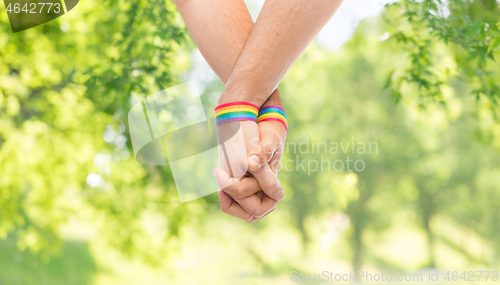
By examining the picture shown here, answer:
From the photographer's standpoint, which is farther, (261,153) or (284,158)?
(284,158)

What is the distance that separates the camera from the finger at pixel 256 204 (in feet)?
3.42

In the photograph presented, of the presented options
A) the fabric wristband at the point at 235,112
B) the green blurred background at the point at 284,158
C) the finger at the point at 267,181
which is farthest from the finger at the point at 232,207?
the green blurred background at the point at 284,158

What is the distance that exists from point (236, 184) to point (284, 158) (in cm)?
622

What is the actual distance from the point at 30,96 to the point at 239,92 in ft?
15.0

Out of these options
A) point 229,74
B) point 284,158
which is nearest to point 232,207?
point 229,74

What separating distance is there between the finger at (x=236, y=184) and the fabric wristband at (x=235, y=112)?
5.9 inches

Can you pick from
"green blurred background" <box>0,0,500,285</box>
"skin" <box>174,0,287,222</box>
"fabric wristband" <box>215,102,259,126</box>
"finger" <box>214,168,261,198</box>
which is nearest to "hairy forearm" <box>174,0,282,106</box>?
"skin" <box>174,0,287,222</box>

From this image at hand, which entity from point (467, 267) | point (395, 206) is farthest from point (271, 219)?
point (467, 267)

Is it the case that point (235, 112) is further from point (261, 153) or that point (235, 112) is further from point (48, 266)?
point (48, 266)

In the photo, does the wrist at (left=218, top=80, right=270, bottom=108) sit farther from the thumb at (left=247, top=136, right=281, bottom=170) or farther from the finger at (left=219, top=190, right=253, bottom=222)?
the finger at (left=219, top=190, right=253, bottom=222)

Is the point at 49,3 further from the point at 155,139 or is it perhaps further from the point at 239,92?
the point at 239,92

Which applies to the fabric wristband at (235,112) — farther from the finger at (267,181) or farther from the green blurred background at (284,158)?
the green blurred background at (284,158)

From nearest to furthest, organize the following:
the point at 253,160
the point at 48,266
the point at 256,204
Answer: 1. the point at 253,160
2. the point at 256,204
3. the point at 48,266

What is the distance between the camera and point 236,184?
981 millimetres
